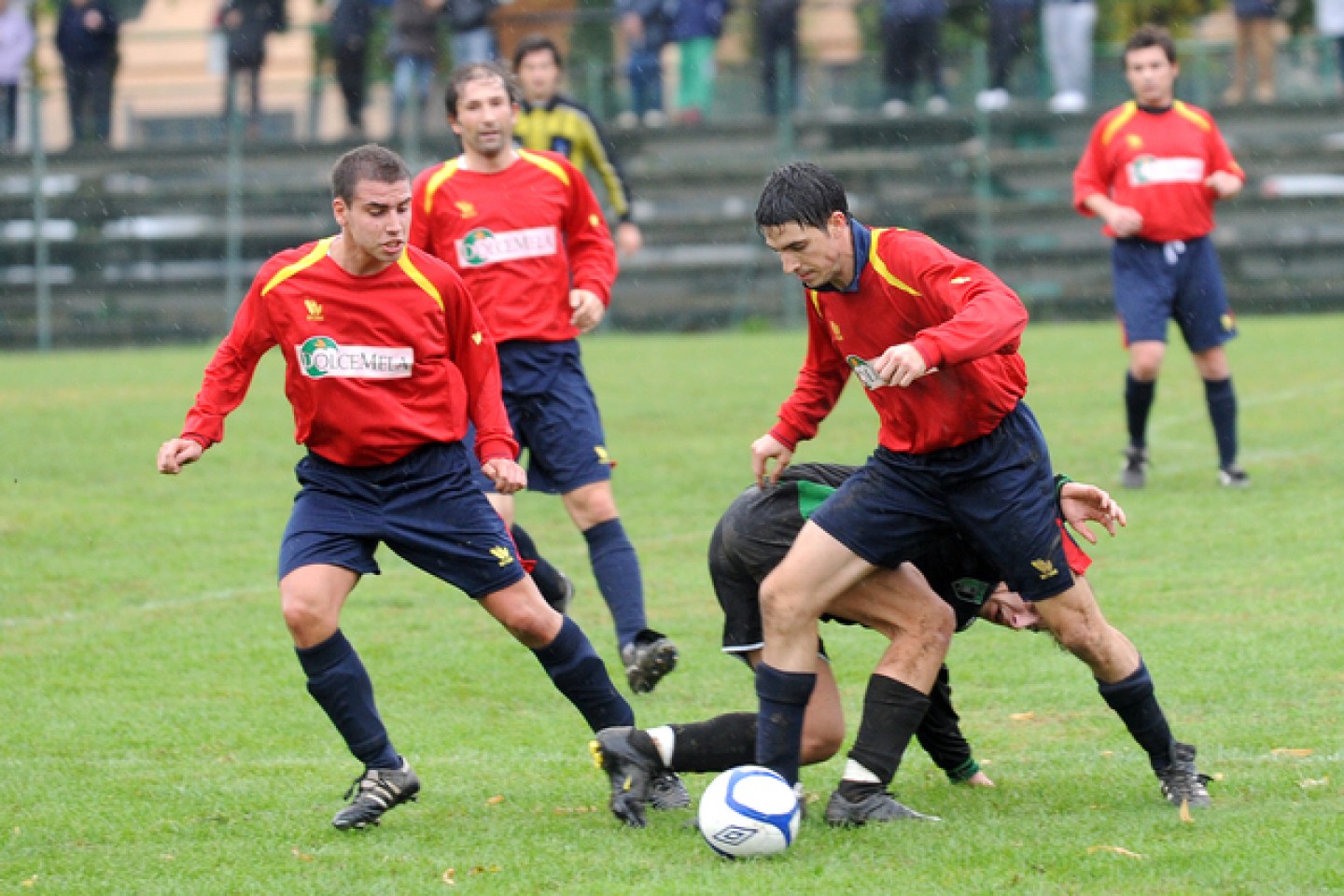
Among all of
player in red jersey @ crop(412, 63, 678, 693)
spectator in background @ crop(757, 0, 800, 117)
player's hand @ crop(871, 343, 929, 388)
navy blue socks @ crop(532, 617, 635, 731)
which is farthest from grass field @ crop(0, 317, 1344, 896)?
spectator in background @ crop(757, 0, 800, 117)

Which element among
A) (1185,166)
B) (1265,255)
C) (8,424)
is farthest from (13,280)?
(1185,166)

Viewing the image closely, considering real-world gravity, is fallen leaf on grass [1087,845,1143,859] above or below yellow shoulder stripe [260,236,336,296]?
below

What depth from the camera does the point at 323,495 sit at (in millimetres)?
5531

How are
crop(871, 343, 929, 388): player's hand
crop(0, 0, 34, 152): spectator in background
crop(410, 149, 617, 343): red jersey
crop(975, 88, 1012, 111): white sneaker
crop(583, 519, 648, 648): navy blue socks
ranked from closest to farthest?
crop(871, 343, 929, 388): player's hand < crop(583, 519, 648, 648): navy blue socks < crop(410, 149, 617, 343): red jersey < crop(975, 88, 1012, 111): white sneaker < crop(0, 0, 34, 152): spectator in background

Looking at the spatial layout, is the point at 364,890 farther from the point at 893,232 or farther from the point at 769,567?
the point at 893,232

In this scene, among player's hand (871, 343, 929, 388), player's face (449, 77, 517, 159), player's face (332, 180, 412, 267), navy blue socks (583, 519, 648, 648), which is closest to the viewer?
player's hand (871, 343, 929, 388)

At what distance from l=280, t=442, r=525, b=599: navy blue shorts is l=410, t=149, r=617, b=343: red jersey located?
221 cm

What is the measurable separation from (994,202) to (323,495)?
16.4m

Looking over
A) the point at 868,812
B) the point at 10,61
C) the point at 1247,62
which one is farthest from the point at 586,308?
the point at 10,61

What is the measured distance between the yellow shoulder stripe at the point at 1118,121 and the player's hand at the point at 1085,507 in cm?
600

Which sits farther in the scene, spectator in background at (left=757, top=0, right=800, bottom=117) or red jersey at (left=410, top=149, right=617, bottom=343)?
spectator in background at (left=757, top=0, right=800, bottom=117)

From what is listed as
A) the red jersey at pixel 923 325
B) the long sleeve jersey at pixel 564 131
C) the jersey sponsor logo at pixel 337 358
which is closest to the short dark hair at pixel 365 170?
the jersey sponsor logo at pixel 337 358

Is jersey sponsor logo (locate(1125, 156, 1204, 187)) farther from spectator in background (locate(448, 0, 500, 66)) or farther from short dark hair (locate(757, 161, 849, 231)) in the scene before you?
spectator in background (locate(448, 0, 500, 66))

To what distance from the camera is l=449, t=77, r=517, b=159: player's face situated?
749 cm
